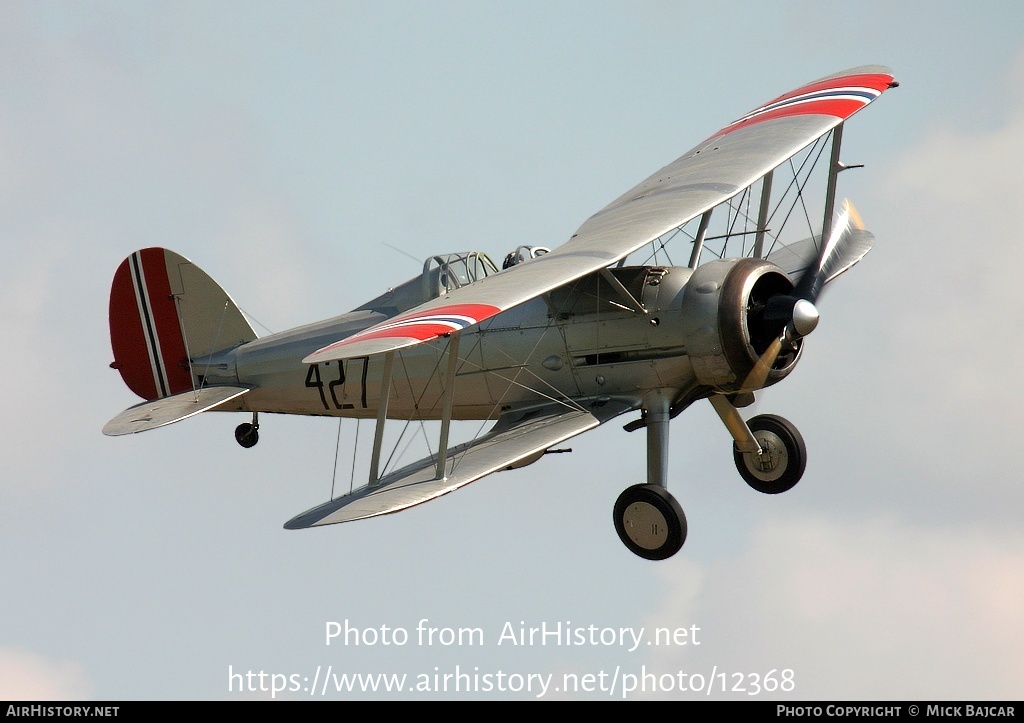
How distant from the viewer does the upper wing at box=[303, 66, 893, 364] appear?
1160 cm

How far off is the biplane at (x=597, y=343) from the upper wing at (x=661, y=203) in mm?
29

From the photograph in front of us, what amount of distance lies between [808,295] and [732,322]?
1.17 meters

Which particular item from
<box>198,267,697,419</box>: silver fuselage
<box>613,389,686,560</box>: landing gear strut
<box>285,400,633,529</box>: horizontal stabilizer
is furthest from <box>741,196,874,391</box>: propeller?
<box>285,400,633,529</box>: horizontal stabilizer

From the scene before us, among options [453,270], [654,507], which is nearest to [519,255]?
[453,270]

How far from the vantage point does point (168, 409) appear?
1597 centimetres

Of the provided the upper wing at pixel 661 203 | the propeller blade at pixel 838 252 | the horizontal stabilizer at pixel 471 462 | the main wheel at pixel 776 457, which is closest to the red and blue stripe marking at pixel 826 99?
the upper wing at pixel 661 203

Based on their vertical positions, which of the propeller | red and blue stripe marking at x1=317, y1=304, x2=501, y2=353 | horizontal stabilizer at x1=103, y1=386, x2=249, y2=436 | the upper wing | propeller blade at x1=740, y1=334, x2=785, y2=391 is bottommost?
horizontal stabilizer at x1=103, y1=386, x2=249, y2=436

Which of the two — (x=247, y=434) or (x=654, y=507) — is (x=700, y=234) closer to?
(x=654, y=507)

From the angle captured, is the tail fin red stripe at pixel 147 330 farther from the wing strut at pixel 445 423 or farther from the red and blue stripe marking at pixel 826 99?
the red and blue stripe marking at pixel 826 99

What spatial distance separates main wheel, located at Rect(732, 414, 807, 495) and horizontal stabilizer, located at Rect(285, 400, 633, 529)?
5.91ft

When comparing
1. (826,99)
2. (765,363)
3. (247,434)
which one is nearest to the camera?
(765,363)

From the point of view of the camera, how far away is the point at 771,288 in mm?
13492

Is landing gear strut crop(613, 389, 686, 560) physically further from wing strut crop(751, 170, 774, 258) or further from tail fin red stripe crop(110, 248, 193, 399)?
tail fin red stripe crop(110, 248, 193, 399)

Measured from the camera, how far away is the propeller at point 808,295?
13.0m
